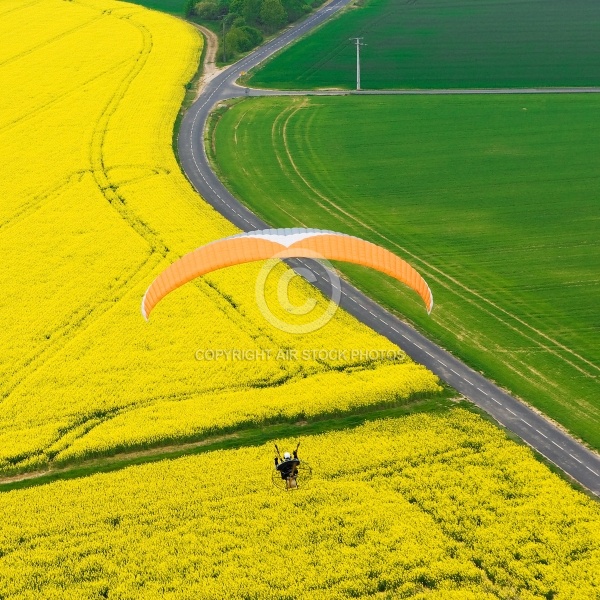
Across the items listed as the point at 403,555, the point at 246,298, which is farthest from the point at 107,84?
the point at 403,555

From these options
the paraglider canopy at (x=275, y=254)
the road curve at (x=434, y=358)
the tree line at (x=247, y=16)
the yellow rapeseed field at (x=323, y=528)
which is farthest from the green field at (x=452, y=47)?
the yellow rapeseed field at (x=323, y=528)

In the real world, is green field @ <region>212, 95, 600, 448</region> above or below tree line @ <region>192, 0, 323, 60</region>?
below

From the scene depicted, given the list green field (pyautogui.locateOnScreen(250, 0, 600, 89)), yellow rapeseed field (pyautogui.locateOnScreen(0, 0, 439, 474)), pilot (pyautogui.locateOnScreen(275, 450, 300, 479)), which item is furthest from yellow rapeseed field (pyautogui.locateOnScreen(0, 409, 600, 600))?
green field (pyautogui.locateOnScreen(250, 0, 600, 89))

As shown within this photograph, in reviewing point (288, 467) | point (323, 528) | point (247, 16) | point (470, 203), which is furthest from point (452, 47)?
point (323, 528)

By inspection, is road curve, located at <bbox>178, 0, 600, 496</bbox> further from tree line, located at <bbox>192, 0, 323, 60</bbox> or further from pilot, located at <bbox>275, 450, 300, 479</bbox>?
tree line, located at <bbox>192, 0, 323, 60</bbox>

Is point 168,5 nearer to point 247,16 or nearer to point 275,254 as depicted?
point 247,16

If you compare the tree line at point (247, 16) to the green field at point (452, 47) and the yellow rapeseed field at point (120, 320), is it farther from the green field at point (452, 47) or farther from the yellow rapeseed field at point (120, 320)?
the yellow rapeseed field at point (120, 320)

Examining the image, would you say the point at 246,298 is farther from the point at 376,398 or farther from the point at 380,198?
the point at 380,198
